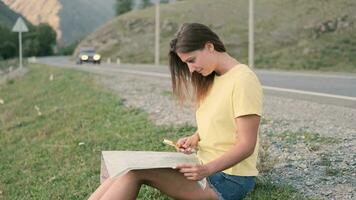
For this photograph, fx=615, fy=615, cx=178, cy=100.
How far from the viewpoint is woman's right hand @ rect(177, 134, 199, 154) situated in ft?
13.4

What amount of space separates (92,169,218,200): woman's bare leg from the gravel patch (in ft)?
4.56

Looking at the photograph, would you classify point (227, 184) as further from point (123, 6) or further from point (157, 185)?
point (123, 6)

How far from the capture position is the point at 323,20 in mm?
45562

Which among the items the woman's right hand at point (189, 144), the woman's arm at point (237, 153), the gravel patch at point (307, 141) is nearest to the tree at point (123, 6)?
the gravel patch at point (307, 141)

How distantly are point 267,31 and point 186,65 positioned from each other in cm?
4476

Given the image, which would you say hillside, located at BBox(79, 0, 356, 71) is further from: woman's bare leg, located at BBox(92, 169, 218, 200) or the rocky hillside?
woman's bare leg, located at BBox(92, 169, 218, 200)

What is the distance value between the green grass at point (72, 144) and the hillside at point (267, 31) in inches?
882

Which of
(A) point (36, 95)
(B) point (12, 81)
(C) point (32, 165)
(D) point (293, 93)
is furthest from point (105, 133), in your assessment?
(B) point (12, 81)

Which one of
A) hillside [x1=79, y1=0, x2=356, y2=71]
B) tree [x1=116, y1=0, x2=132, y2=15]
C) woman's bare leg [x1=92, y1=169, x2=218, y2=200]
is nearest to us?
woman's bare leg [x1=92, y1=169, x2=218, y2=200]

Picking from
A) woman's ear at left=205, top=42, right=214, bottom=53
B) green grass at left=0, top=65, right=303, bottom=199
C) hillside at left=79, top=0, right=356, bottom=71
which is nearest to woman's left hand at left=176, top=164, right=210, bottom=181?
woman's ear at left=205, top=42, right=214, bottom=53

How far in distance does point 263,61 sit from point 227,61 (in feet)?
114

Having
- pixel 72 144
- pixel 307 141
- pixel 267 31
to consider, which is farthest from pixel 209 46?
pixel 267 31

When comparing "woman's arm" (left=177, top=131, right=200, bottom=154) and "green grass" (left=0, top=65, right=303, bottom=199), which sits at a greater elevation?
"woman's arm" (left=177, top=131, right=200, bottom=154)

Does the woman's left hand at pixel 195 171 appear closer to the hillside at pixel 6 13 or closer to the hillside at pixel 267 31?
the hillside at pixel 6 13
